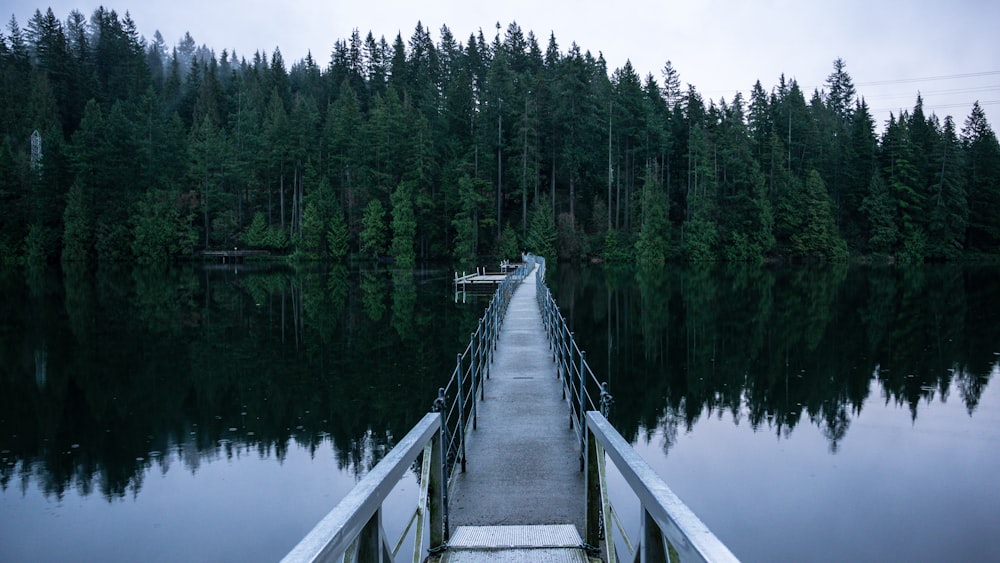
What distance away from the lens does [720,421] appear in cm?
1416

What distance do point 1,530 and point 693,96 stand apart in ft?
241

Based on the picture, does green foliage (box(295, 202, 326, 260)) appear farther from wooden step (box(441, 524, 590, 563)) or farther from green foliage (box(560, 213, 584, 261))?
wooden step (box(441, 524, 590, 563))

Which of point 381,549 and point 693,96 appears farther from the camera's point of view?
point 693,96

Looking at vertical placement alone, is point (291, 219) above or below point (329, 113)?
below

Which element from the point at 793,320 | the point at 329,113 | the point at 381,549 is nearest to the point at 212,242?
the point at 329,113

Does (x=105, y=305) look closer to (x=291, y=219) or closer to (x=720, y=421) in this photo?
(x=720, y=421)

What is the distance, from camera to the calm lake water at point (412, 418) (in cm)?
927

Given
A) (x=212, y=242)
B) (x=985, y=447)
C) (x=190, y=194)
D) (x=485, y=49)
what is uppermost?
(x=485, y=49)

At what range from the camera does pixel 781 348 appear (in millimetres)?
21734

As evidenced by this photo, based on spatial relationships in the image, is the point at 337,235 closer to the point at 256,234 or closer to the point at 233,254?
the point at 256,234

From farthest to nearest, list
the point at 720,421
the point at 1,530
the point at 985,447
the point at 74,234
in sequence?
1. the point at 74,234
2. the point at 720,421
3. the point at 985,447
4. the point at 1,530

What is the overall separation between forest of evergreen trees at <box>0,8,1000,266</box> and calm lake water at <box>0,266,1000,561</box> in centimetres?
3529

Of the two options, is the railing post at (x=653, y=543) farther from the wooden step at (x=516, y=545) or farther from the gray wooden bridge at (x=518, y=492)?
the wooden step at (x=516, y=545)

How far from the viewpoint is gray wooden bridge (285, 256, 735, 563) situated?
230 cm
